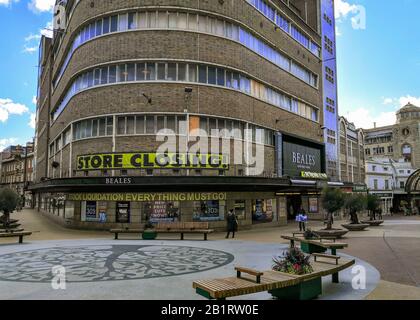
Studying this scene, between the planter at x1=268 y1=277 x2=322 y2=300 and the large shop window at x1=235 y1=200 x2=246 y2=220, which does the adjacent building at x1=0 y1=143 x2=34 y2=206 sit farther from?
the planter at x1=268 y1=277 x2=322 y2=300

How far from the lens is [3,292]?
27.8 ft

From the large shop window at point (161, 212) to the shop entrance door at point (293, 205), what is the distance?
19.3 metres

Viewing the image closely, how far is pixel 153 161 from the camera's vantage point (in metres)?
24.0

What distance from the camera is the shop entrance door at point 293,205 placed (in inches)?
1588

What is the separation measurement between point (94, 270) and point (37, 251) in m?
5.66

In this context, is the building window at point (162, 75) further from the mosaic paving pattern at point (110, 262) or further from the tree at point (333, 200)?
the mosaic paving pattern at point (110, 262)

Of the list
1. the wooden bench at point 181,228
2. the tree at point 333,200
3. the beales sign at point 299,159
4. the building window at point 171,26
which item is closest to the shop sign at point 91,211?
the wooden bench at point 181,228

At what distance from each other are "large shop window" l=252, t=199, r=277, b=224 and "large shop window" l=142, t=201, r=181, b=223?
672 cm

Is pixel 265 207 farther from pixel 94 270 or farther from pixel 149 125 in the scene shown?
pixel 94 270

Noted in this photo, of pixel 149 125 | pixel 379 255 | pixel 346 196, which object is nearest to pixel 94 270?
pixel 379 255

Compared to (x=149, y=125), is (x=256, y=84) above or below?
above

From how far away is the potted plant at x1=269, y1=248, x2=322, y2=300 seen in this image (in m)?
7.47

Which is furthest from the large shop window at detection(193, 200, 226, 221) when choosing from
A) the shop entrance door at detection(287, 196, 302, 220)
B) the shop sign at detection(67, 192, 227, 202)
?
the shop entrance door at detection(287, 196, 302, 220)

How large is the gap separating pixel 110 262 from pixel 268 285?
23.9 feet
